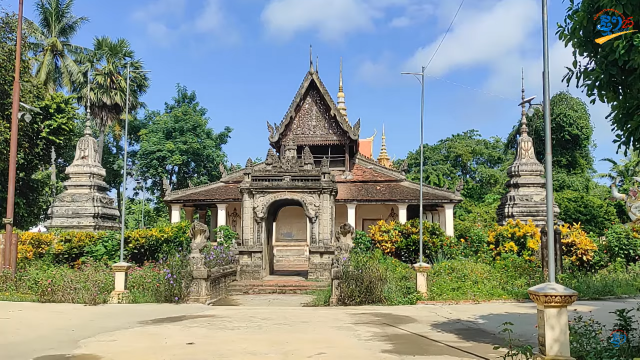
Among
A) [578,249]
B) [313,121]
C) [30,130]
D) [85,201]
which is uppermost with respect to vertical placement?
[313,121]

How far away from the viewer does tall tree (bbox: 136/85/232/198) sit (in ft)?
117

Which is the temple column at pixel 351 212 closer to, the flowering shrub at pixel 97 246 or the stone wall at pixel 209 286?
the flowering shrub at pixel 97 246

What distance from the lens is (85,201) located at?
A: 2389cm

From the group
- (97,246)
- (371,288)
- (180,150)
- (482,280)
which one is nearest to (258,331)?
(371,288)

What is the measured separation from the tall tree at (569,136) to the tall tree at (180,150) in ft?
77.3

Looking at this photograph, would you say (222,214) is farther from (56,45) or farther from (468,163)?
(468,163)

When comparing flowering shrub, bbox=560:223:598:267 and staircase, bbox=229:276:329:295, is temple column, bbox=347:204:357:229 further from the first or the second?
flowering shrub, bbox=560:223:598:267

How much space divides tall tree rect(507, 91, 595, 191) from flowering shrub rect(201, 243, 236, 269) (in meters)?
28.5

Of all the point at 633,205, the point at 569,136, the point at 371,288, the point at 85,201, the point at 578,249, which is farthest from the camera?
the point at 569,136

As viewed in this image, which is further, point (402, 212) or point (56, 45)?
point (56, 45)

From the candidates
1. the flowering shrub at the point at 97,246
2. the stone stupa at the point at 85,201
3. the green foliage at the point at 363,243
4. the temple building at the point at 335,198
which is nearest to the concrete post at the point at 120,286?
the flowering shrub at the point at 97,246

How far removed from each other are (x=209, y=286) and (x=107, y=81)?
24.9 meters

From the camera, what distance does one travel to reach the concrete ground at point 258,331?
7070mm

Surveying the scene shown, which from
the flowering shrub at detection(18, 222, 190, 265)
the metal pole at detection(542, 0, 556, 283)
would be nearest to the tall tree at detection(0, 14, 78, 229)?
the flowering shrub at detection(18, 222, 190, 265)
